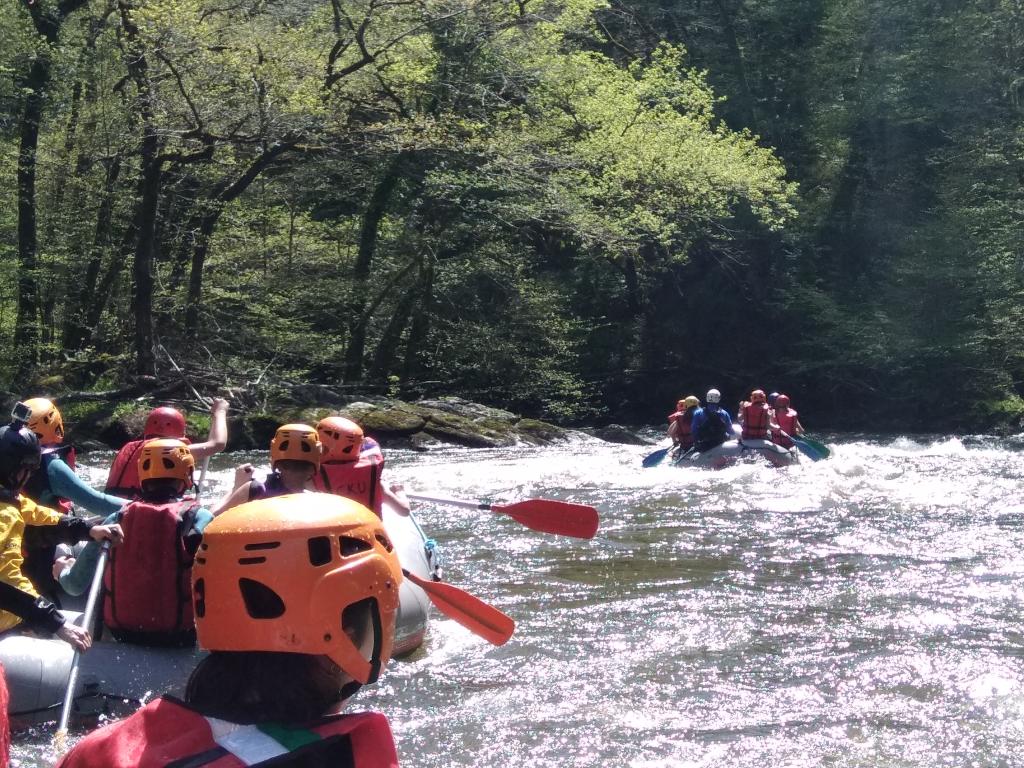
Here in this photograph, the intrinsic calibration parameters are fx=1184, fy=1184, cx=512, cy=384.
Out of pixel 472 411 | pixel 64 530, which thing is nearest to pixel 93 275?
pixel 472 411

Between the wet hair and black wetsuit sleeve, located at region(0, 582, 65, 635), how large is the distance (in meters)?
2.69

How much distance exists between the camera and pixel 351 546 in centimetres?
163

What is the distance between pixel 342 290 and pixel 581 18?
265 inches

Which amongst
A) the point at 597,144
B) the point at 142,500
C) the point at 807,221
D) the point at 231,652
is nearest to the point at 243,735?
the point at 231,652

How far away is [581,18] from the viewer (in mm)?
21781

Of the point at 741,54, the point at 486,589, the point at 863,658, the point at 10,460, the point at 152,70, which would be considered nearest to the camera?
the point at 10,460

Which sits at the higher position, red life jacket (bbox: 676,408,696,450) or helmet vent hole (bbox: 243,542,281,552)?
helmet vent hole (bbox: 243,542,281,552)

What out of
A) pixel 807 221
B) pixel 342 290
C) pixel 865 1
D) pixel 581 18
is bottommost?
pixel 342 290

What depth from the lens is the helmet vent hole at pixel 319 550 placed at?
1.59 m

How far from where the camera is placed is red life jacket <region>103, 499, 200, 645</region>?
493cm

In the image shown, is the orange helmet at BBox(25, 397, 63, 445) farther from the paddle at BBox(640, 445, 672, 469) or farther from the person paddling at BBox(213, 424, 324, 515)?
the paddle at BBox(640, 445, 672, 469)

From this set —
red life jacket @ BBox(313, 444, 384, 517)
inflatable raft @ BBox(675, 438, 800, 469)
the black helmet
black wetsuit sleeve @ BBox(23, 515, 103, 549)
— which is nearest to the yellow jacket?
the black helmet

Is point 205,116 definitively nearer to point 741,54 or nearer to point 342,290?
point 342,290

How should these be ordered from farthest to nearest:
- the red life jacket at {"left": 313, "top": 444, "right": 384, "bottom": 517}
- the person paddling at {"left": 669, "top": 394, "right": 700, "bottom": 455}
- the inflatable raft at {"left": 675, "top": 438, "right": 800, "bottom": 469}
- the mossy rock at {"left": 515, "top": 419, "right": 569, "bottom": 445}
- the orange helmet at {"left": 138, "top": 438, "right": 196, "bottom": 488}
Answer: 1. the mossy rock at {"left": 515, "top": 419, "right": 569, "bottom": 445}
2. the person paddling at {"left": 669, "top": 394, "right": 700, "bottom": 455}
3. the inflatable raft at {"left": 675, "top": 438, "right": 800, "bottom": 469}
4. the red life jacket at {"left": 313, "top": 444, "right": 384, "bottom": 517}
5. the orange helmet at {"left": 138, "top": 438, "right": 196, "bottom": 488}
